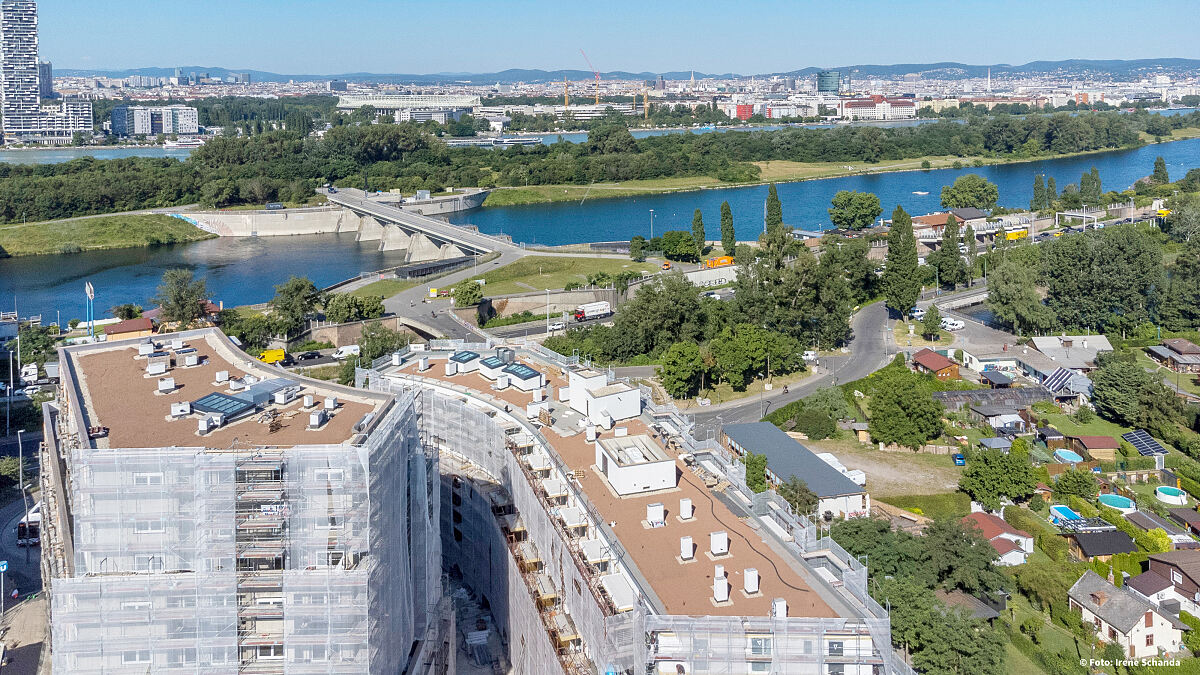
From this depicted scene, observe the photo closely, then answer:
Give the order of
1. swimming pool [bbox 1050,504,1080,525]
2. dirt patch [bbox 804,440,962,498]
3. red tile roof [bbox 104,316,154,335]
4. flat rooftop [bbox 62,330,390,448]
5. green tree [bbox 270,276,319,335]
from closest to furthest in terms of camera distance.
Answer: flat rooftop [bbox 62,330,390,448]
swimming pool [bbox 1050,504,1080,525]
dirt patch [bbox 804,440,962,498]
red tile roof [bbox 104,316,154,335]
green tree [bbox 270,276,319,335]

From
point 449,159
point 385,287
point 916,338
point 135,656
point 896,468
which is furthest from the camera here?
point 449,159

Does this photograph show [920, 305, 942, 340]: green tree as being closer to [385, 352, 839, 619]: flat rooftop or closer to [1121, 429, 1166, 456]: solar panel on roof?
[1121, 429, 1166, 456]: solar panel on roof

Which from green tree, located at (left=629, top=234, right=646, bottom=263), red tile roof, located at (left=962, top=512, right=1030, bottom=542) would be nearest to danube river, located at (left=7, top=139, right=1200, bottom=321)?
green tree, located at (left=629, top=234, right=646, bottom=263)

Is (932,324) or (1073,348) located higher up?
(932,324)

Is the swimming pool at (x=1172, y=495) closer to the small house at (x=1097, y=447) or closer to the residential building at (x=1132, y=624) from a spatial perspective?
the small house at (x=1097, y=447)

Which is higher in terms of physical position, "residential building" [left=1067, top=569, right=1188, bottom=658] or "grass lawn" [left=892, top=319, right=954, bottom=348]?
"grass lawn" [left=892, top=319, right=954, bottom=348]

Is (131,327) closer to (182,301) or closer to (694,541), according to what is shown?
(182,301)

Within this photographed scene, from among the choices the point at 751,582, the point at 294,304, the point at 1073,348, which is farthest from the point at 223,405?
the point at 1073,348

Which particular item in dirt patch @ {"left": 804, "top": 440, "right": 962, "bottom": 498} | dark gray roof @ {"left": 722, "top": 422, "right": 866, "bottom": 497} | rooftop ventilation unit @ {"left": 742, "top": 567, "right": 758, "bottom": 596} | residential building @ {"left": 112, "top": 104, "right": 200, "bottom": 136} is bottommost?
dirt patch @ {"left": 804, "top": 440, "right": 962, "bottom": 498}
